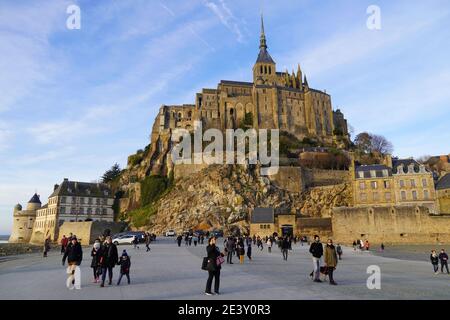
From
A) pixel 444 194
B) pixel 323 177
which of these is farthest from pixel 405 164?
pixel 323 177

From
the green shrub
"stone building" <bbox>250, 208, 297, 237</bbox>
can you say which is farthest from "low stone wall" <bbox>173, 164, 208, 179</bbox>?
"stone building" <bbox>250, 208, 297, 237</bbox>

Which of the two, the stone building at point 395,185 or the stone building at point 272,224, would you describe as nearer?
the stone building at point 272,224

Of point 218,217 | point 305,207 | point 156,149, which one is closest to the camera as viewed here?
point 218,217

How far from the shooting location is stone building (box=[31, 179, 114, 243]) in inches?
2040

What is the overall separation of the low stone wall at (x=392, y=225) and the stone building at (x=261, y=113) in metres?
45.1

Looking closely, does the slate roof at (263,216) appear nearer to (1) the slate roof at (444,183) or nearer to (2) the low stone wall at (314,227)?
(2) the low stone wall at (314,227)

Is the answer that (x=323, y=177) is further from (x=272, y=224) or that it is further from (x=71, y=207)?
(x=71, y=207)

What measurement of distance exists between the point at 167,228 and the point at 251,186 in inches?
660

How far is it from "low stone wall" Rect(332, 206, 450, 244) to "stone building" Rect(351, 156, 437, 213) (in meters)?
11.1

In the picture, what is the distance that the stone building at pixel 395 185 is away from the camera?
43.2 metres

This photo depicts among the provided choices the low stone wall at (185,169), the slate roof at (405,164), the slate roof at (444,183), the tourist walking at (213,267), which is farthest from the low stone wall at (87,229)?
the slate roof at (444,183)

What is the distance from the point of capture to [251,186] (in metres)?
57.5
